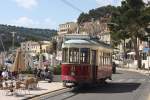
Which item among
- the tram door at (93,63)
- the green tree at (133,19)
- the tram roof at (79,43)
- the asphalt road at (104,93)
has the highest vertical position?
the green tree at (133,19)

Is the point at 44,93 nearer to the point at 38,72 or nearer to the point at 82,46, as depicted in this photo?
the point at 82,46

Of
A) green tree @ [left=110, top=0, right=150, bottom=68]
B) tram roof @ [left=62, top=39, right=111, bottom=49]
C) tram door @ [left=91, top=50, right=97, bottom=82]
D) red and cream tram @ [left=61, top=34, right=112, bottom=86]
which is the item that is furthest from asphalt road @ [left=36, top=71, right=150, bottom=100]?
green tree @ [left=110, top=0, right=150, bottom=68]

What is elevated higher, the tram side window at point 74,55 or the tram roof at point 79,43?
the tram roof at point 79,43

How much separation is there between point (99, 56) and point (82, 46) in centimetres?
250

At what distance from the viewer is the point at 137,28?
3620 inches

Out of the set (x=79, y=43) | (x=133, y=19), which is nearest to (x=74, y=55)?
(x=79, y=43)

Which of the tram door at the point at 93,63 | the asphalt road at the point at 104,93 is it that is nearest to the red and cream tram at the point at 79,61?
the tram door at the point at 93,63

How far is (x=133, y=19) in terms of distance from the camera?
9119 cm

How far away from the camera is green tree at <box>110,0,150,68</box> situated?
297 ft

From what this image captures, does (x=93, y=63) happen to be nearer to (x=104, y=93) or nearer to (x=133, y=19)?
(x=104, y=93)

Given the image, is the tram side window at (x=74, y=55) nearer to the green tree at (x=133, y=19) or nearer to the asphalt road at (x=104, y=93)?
the asphalt road at (x=104, y=93)

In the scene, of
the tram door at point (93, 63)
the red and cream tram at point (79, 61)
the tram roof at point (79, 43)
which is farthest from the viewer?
the tram door at point (93, 63)

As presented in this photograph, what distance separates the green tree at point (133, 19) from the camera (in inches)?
3565

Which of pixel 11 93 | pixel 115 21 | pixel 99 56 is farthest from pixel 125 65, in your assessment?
pixel 11 93
